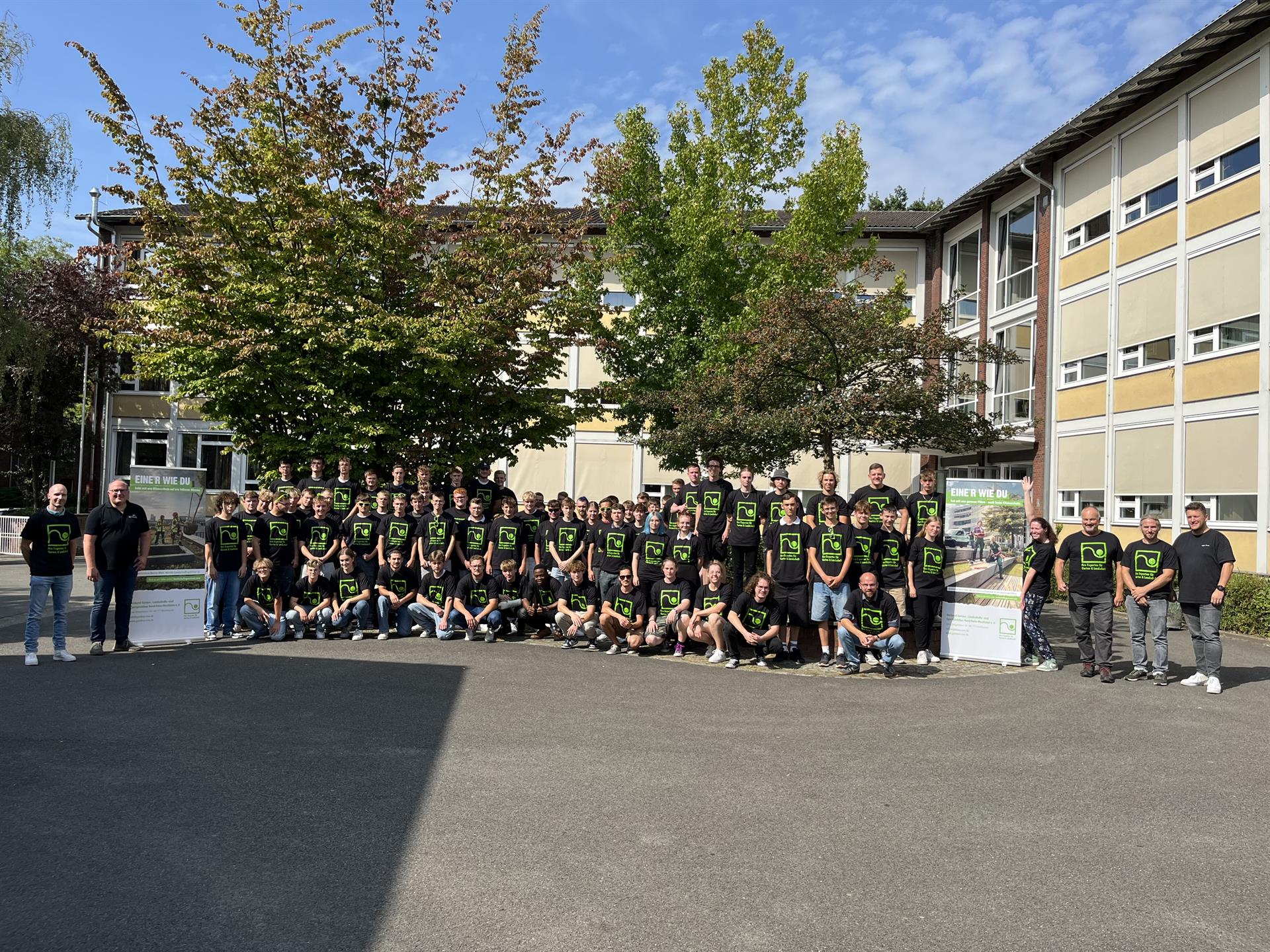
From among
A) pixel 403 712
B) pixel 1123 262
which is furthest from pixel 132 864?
pixel 1123 262

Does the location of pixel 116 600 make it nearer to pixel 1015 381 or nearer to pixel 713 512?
pixel 713 512

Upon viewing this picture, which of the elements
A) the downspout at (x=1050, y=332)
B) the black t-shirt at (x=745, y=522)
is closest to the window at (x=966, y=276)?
the downspout at (x=1050, y=332)

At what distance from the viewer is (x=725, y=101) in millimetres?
18578

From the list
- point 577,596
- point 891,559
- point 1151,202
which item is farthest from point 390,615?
point 1151,202

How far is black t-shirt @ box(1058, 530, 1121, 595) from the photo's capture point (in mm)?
10242

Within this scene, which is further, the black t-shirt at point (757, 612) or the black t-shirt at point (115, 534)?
the black t-shirt at point (757, 612)

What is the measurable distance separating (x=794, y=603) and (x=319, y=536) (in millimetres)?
6226

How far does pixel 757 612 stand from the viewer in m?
10.9

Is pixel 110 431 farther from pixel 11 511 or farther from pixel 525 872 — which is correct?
pixel 525 872

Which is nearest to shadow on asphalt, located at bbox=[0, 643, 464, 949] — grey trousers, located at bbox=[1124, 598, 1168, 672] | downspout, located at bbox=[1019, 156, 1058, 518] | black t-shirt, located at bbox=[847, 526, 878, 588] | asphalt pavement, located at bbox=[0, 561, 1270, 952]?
asphalt pavement, located at bbox=[0, 561, 1270, 952]

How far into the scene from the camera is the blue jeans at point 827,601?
10898mm

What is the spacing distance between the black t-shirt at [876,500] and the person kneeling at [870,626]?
4.62ft

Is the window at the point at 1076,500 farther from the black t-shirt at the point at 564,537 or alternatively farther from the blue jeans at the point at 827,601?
the black t-shirt at the point at 564,537

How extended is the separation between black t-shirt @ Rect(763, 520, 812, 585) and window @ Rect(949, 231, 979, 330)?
732 inches
